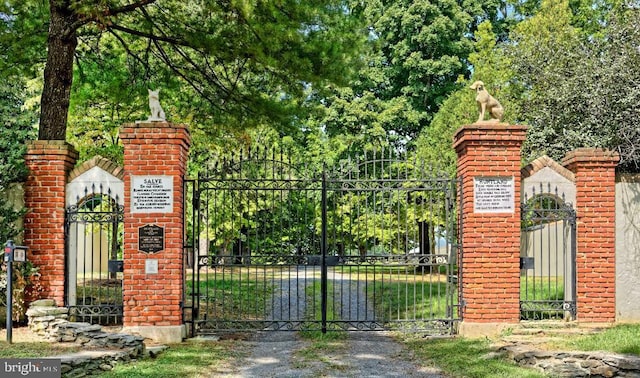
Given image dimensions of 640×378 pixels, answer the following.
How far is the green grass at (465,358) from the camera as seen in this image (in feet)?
22.6

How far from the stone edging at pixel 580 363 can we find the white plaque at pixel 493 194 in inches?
96.3

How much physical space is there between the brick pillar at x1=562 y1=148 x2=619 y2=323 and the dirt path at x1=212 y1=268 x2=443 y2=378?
2.99 meters

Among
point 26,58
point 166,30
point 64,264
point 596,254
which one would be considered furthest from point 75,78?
point 596,254

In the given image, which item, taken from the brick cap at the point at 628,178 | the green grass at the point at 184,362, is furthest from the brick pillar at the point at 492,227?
the green grass at the point at 184,362

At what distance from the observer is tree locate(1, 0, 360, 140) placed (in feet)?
32.8

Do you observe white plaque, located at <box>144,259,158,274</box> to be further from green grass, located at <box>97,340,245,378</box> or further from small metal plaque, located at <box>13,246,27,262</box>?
small metal plaque, located at <box>13,246,27,262</box>

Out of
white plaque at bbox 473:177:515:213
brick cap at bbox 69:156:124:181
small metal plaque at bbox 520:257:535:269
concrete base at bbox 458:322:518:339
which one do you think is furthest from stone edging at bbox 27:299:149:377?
small metal plaque at bbox 520:257:535:269

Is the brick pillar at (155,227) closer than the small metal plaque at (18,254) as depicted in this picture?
No

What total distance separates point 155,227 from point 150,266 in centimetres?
56

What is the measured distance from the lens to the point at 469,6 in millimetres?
27875

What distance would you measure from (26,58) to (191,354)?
21.8ft

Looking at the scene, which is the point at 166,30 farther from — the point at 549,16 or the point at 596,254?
the point at 549,16

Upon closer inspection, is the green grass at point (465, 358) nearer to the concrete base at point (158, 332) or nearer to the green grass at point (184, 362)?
the green grass at point (184, 362)

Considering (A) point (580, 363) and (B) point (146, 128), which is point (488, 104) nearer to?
(A) point (580, 363)
